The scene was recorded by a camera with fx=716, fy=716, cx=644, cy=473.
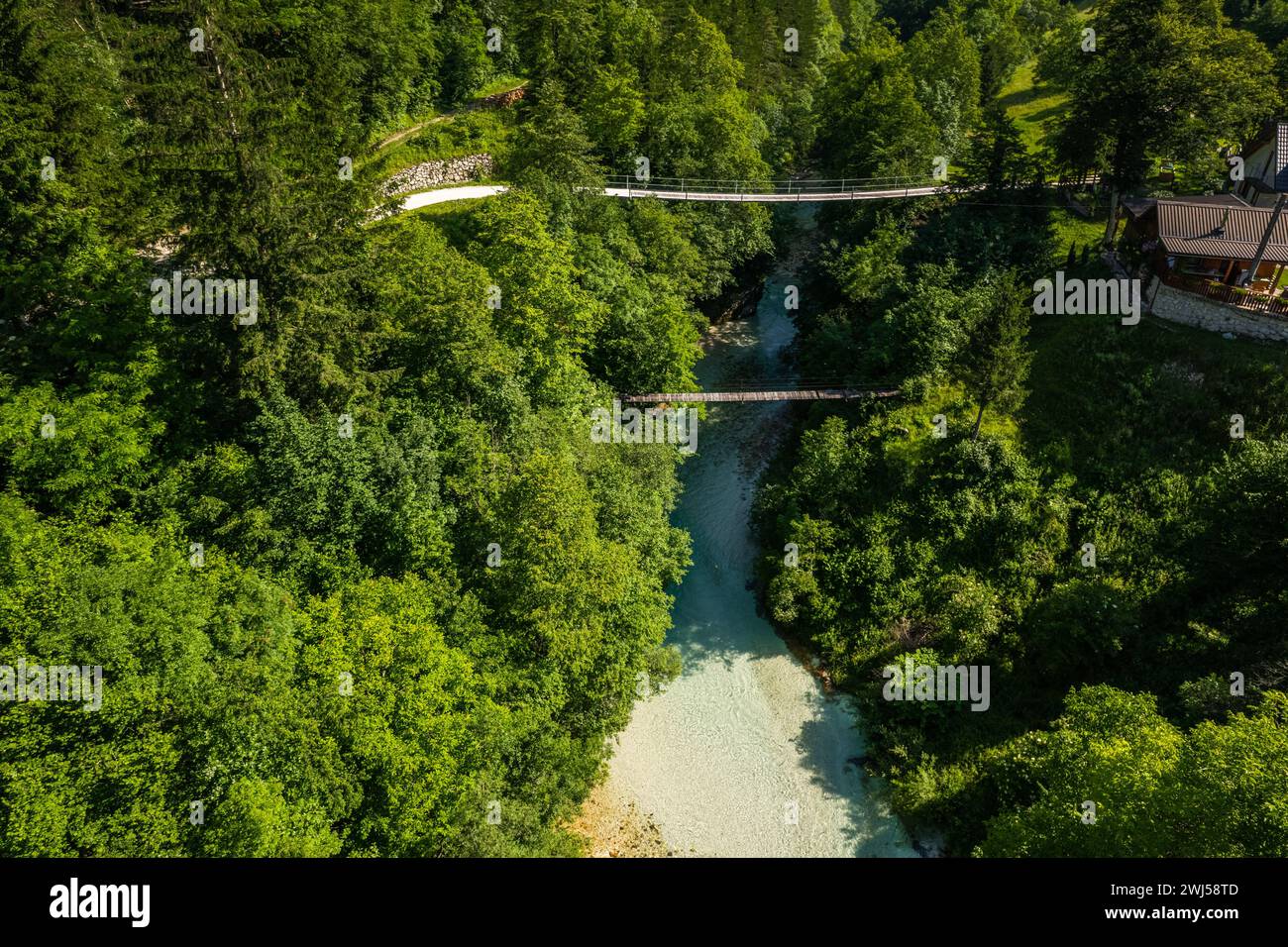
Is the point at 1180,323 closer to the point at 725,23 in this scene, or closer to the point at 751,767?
the point at 751,767

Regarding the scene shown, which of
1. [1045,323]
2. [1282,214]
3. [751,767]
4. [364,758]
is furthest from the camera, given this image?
[1045,323]

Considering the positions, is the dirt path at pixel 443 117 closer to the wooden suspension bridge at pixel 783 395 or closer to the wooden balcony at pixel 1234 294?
the wooden suspension bridge at pixel 783 395

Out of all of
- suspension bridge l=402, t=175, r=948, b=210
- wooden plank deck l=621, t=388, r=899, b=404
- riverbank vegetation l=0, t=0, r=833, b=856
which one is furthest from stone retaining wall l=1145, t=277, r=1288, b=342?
riverbank vegetation l=0, t=0, r=833, b=856

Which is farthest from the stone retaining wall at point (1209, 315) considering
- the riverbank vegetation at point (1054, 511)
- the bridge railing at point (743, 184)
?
the bridge railing at point (743, 184)

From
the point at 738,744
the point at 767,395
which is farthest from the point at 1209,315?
the point at 738,744

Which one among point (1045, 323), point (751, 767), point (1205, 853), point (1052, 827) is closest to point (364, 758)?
point (751, 767)

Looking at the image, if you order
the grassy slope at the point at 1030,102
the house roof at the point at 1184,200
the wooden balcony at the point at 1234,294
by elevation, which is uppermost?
the grassy slope at the point at 1030,102
